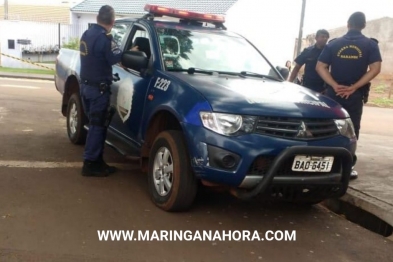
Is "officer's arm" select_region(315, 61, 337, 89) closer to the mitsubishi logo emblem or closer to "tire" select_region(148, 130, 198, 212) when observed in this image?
the mitsubishi logo emblem

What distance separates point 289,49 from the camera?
96.6 ft

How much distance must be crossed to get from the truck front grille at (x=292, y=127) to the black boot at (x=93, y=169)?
2261 mm

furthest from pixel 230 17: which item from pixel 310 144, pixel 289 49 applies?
pixel 310 144

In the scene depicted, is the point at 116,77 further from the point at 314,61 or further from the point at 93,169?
the point at 314,61

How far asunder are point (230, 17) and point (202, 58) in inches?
911

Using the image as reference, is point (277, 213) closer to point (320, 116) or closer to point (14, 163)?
point (320, 116)

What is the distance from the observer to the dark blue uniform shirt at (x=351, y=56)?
5414 mm

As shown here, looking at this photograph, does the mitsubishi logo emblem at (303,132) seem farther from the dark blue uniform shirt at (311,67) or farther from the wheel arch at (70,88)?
the wheel arch at (70,88)

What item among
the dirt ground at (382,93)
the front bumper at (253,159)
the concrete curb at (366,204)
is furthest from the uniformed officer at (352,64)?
the dirt ground at (382,93)

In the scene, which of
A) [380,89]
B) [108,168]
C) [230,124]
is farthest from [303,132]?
[380,89]

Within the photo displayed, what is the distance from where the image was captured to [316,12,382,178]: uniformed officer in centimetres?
541

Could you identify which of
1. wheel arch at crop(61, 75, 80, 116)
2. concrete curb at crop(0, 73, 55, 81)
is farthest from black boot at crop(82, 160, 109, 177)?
concrete curb at crop(0, 73, 55, 81)

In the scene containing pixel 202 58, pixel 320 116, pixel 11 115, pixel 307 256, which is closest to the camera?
pixel 307 256

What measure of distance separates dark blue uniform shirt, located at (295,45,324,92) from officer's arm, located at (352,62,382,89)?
1.49 m
